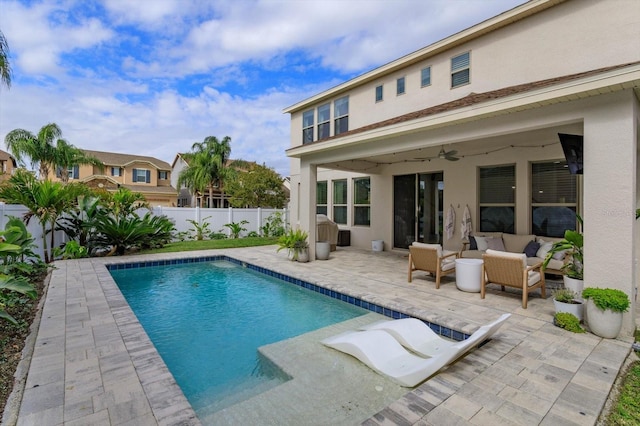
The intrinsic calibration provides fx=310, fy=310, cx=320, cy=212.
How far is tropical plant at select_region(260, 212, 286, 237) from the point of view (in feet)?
55.2

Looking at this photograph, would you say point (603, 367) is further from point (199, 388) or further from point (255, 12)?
point (255, 12)

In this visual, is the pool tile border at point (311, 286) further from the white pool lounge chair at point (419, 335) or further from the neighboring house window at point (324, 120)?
the neighboring house window at point (324, 120)

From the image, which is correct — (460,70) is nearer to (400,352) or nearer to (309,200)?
(309,200)

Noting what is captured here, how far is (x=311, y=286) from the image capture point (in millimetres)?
7066

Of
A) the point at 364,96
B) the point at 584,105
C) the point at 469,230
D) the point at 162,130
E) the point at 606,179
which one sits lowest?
the point at 469,230

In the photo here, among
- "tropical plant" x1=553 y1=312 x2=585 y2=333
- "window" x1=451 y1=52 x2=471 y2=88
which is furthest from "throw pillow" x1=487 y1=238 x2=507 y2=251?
"window" x1=451 y1=52 x2=471 y2=88

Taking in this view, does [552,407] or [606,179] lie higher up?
[606,179]

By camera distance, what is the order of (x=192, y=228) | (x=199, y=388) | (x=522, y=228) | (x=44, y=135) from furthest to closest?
(x=44, y=135) < (x=192, y=228) < (x=522, y=228) < (x=199, y=388)

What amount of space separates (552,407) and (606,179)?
3.30 meters

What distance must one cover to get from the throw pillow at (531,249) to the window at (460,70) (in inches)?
201

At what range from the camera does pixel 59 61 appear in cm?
1014

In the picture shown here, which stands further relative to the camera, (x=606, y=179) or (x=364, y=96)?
(x=364, y=96)

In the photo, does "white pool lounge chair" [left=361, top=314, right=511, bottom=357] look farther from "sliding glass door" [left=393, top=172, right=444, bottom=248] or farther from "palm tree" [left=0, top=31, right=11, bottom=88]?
"palm tree" [left=0, top=31, right=11, bottom=88]

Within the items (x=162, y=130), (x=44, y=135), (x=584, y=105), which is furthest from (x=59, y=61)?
(x=162, y=130)
